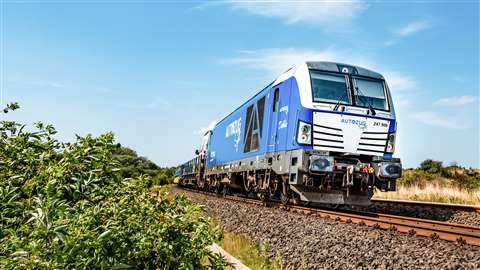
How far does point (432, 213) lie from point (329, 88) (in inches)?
179

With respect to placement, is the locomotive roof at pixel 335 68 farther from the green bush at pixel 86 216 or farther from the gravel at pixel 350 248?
the green bush at pixel 86 216

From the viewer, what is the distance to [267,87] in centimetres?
1442

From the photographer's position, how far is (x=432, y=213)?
12727 mm

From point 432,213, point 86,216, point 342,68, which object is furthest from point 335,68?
point 86,216

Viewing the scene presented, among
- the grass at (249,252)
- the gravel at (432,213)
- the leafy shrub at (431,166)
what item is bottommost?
the grass at (249,252)

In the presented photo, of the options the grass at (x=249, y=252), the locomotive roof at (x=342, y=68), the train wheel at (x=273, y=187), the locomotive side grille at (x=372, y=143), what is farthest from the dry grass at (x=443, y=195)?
the grass at (x=249, y=252)

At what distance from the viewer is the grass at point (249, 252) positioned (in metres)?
6.32

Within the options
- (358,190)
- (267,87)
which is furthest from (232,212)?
(267,87)

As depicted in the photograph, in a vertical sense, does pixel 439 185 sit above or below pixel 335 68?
below

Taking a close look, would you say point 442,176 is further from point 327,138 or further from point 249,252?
point 249,252

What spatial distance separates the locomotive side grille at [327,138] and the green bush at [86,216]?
26.1 ft

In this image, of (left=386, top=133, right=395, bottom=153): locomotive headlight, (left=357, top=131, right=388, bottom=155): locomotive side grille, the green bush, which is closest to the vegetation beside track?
(left=386, top=133, right=395, bottom=153): locomotive headlight

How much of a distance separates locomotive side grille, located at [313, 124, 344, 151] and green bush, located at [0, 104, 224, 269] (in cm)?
796

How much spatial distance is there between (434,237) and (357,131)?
421cm
